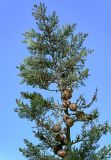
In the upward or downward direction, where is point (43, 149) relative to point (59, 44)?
downward

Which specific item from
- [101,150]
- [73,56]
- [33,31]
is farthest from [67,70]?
[101,150]

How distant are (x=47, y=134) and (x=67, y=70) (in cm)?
406

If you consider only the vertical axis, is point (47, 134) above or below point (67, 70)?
below

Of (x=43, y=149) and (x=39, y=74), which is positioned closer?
(x=43, y=149)

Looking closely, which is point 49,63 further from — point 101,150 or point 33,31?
point 101,150

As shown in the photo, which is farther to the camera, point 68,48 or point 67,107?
point 68,48

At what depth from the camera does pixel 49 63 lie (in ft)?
99.8

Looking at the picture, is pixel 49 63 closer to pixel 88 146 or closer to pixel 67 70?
pixel 67 70

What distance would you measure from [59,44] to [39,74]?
87.8 inches

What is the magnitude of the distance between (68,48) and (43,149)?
6146 millimetres

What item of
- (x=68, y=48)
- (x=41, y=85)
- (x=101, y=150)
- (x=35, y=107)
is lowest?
(x=101, y=150)

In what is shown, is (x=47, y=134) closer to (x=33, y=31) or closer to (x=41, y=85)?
(x=41, y=85)

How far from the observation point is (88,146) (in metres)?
27.6

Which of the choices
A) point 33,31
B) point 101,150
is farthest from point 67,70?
point 101,150
